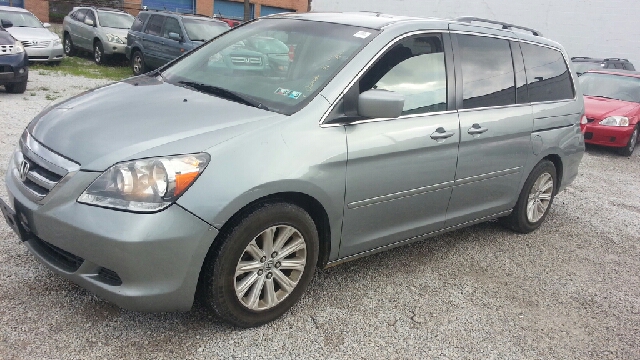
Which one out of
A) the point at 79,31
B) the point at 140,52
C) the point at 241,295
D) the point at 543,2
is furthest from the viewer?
the point at 543,2

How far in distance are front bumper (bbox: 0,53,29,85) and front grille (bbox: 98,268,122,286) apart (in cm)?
824

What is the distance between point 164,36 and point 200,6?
2064cm

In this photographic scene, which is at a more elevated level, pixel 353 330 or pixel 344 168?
pixel 344 168

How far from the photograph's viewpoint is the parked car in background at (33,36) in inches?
507

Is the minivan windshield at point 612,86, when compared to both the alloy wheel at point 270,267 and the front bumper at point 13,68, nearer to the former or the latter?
the alloy wheel at point 270,267

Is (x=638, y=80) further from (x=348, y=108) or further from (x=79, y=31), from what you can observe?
(x=79, y=31)

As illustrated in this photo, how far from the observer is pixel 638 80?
10773 mm

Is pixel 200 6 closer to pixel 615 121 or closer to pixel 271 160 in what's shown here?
pixel 615 121

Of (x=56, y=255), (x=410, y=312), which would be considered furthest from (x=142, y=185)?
(x=410, y=312)

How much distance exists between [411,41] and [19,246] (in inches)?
116

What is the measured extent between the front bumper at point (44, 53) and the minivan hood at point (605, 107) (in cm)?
1185

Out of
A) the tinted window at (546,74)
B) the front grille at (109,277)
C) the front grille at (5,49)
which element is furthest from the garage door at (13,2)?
the front grille at (109,277)

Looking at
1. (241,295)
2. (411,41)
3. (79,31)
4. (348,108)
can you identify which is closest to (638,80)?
(411,41)

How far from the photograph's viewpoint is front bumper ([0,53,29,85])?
9.32 metres
